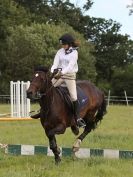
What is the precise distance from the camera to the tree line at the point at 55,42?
168ft

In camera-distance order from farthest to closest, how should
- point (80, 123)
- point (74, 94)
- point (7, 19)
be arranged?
point (7, 19) → point (80, 123) → point (74, 94)

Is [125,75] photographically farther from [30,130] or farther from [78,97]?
[78,97]

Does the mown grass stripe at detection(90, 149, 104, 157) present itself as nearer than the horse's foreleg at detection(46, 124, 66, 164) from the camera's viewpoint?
No

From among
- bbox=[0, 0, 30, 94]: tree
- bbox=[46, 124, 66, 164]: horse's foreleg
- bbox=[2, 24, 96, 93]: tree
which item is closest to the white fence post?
bbox=[46, 124, 66, 164]: horse's foreleg

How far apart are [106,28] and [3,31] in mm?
23382

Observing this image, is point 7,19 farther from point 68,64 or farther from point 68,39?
point 68,64

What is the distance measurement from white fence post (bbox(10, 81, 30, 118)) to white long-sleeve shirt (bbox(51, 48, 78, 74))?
10.5 metres

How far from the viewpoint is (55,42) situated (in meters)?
53.8

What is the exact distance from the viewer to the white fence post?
66.4ft

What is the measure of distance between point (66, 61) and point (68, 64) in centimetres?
8

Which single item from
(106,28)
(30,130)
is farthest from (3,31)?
(30,130)

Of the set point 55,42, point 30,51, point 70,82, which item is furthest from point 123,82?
point 70,82

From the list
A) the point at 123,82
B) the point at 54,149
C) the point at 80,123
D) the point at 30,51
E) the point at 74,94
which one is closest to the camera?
the point at 54,149

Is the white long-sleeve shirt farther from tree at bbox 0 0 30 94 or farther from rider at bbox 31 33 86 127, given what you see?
tree at bbox 0 0 30 94
